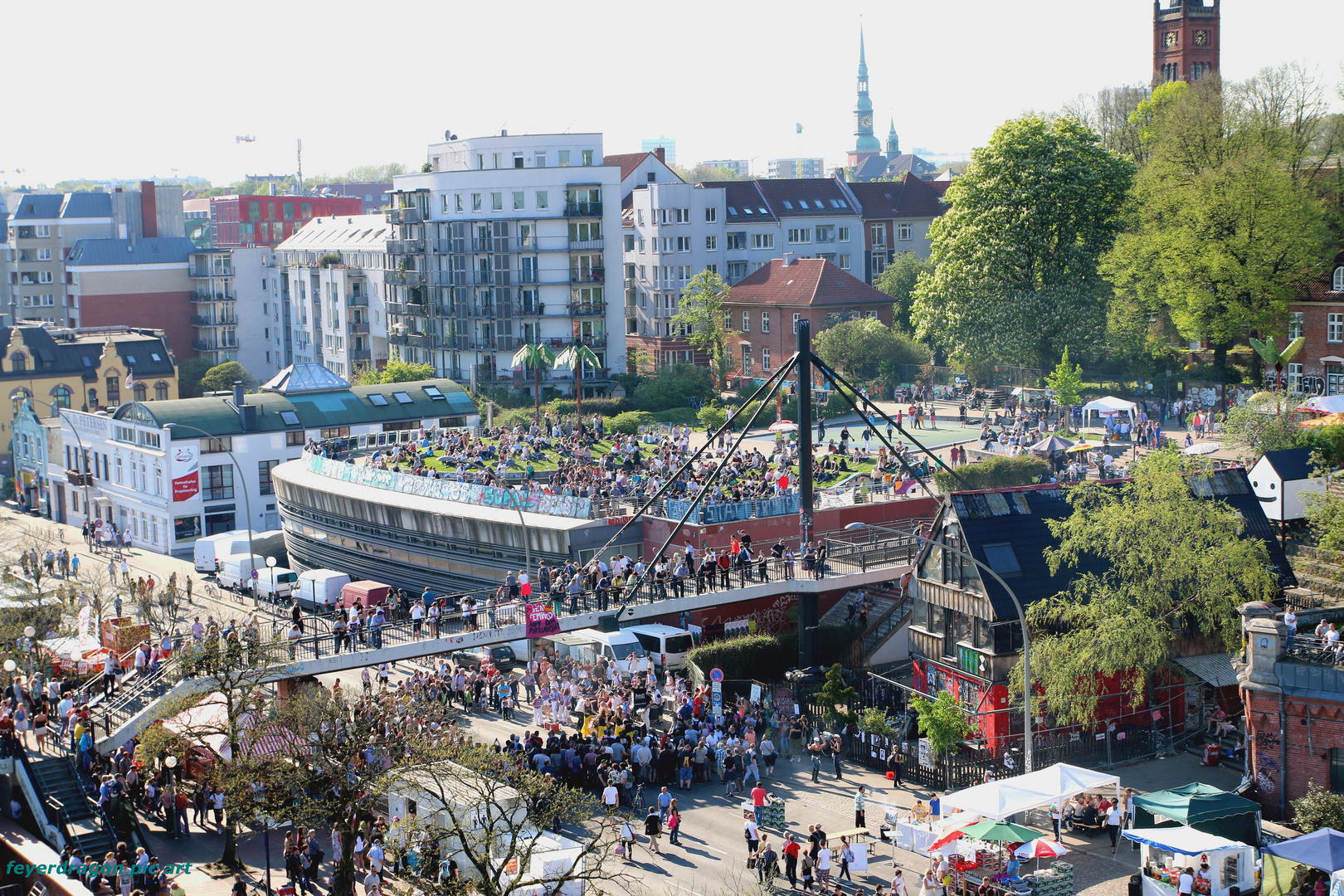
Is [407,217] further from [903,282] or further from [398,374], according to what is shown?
[903,282]

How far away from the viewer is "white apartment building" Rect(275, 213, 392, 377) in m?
106

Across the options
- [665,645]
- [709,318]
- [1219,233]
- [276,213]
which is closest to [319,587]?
[665,645]

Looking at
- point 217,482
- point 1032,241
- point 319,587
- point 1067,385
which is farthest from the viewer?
point 217,482

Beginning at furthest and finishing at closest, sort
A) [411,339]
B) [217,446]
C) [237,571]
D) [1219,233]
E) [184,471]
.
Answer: [411,339] < [217,446] < [184,471] < [1219,233] < [237,571]

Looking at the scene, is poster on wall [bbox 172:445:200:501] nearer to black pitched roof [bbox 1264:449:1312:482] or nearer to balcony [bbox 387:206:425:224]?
balcony [bbox 387:206:425:224]

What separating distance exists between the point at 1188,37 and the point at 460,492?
65568mm

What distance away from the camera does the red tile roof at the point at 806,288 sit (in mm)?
84688

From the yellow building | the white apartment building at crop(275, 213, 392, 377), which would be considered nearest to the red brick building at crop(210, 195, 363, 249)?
the white apartment building at crop(275, 213, 392, 377)

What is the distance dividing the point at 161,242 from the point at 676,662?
99.2 meters

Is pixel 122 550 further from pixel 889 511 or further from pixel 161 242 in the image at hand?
pixel 161 242

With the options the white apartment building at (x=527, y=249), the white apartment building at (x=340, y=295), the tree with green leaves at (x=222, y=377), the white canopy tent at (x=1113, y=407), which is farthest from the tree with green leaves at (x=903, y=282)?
the tree with green leaves at (x=222, y=377)

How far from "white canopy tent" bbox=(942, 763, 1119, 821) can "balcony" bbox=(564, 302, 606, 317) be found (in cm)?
6436

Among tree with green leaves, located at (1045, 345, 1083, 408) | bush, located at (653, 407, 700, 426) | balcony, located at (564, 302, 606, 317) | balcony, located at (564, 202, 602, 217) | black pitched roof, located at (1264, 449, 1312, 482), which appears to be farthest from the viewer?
balcony, located at (564, 302, 606, 317)

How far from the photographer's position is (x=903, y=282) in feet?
297
